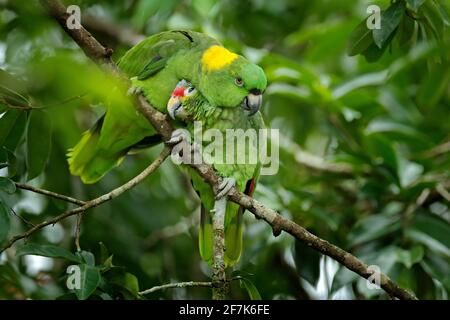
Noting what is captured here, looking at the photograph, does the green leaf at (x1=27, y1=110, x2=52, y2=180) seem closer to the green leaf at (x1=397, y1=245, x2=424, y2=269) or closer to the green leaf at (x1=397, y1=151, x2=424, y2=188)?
the green leaf at (x1=397, y1=245, x2=424, y2=269)

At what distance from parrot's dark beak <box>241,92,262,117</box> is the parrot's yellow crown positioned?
157 mm

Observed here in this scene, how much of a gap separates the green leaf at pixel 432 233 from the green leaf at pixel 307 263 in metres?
0.45

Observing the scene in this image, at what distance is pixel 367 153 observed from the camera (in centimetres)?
319

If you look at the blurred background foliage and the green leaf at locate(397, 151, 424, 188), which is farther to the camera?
the green leaf at locate(397, 151, 424, 188)

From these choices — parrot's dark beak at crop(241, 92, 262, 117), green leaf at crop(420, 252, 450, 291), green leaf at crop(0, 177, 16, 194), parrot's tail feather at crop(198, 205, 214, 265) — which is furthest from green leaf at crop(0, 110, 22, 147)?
green leaf at crop(420, 252, 450, 291)

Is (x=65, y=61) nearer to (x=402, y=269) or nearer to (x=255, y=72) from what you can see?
(x=255, y=72)

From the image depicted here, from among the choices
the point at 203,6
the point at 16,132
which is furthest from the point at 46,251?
the point at 203,6

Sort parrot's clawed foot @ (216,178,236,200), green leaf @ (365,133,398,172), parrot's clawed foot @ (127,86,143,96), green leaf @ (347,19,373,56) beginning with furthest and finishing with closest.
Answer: green leaf @ (365,133,398,172), parrot's clawed foot @ (216,178,236,200), parrot's clawed foot @ (127,86,143,96), green leaf @ (347,19,373,56)

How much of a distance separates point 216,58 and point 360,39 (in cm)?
61

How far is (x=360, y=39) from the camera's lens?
2133 mm

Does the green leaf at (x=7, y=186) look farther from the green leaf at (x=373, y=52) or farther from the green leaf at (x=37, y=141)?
the green leaf at (x=373, y=52)

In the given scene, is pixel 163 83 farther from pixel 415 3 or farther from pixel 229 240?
pixel 415 3

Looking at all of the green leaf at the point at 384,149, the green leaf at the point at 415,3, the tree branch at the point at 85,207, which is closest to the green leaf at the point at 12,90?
the tree branch at the point at 85,207

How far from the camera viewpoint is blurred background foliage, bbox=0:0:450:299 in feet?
7.11
